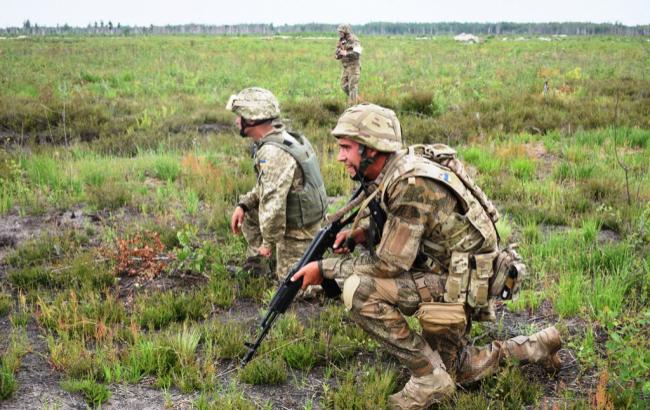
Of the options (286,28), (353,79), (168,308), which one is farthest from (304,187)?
(286,28)

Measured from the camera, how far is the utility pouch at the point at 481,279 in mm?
3248

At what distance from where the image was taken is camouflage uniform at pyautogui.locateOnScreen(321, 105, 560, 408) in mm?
3197

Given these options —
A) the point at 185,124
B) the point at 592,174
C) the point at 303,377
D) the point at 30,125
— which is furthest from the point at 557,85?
the point at 303,377

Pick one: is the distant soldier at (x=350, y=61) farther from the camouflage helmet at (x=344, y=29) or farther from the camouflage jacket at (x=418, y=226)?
the camouflage jacket at (x=418, y=226)

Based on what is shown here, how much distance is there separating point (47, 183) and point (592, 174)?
697cm

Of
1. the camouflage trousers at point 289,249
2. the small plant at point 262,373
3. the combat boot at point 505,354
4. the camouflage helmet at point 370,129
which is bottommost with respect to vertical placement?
Answer: the small plant at point 262,373

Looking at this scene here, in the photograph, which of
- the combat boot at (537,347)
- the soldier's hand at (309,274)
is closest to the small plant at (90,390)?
the soldier's hand at (309,274)

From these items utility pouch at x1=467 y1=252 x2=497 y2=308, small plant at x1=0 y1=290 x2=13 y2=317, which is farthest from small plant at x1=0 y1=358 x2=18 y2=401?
utility pouch at x1=467 y1=252 x2=497 y2=308

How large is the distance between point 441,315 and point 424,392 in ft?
1.51

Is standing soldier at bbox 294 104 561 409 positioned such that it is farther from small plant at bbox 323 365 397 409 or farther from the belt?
small plant at bbox 323 365 397 409

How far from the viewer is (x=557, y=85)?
47.7ft

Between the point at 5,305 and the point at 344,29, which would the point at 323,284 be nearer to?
the point at 5,305

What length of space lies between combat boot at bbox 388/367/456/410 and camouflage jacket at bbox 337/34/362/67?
34.7 feet

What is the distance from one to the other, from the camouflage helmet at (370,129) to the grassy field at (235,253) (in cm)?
144
